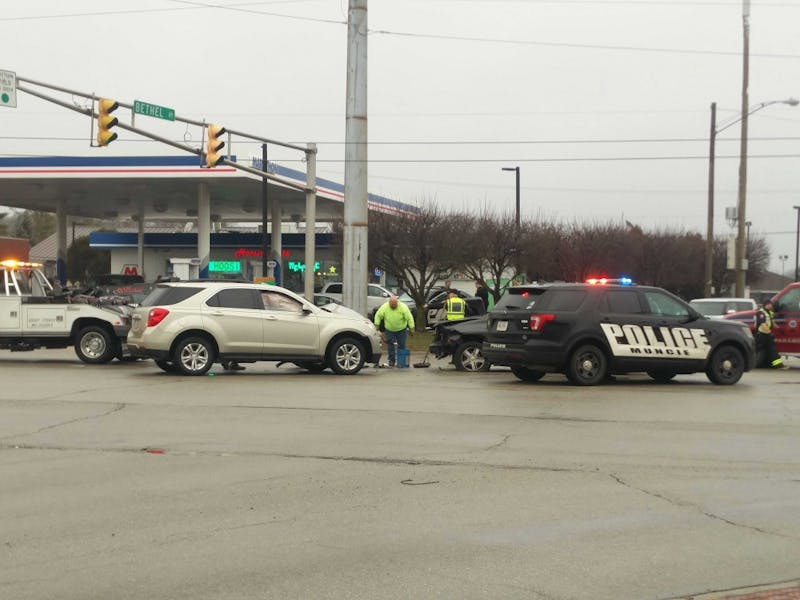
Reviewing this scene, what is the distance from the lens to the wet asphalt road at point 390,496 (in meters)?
5.86

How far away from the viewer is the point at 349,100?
24.7 meters

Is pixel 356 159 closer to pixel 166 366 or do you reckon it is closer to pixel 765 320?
pixel 166 366

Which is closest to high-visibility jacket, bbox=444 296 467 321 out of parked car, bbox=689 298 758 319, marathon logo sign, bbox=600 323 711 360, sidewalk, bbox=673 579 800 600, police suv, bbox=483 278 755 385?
police suv, bbox=483 278 755 385

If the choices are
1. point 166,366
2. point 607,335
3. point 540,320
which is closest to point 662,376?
point 607,335

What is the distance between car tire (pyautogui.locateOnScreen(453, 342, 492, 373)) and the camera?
20.1 m

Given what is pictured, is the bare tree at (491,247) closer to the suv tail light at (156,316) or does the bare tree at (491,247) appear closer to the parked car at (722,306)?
the parked car at (722,306)

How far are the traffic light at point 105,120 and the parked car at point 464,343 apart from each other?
8545 mm

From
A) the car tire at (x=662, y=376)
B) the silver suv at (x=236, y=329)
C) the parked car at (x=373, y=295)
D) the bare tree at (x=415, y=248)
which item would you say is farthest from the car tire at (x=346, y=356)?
the parked car at (x=373, y=295)

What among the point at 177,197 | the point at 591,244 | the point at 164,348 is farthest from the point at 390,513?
the point at 177,197

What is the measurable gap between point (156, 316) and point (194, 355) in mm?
1007

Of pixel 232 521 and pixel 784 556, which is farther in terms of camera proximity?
pixel 232 521

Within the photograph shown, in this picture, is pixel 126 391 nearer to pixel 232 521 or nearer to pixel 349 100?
pixel 232 521

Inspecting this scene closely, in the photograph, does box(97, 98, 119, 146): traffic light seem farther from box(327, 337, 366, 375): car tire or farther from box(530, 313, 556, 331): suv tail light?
box(530, 313, 556, 331): suv tail light

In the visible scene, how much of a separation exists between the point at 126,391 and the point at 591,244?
119 feet
